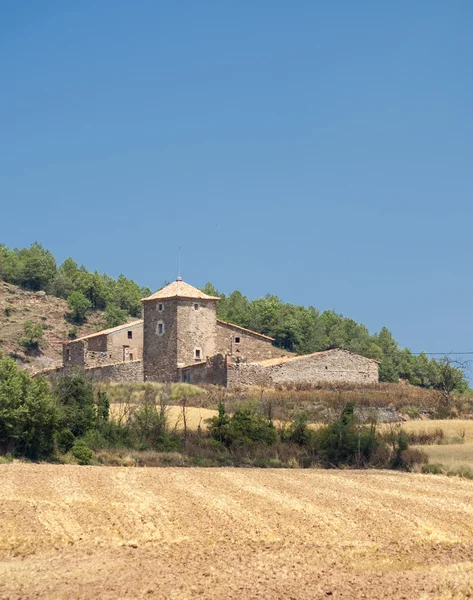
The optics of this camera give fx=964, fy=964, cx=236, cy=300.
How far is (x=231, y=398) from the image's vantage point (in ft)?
169

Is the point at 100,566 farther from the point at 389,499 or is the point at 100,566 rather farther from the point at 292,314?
the point at 292,314

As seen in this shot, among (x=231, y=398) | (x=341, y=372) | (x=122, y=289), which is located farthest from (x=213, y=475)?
(x=122, y=289)

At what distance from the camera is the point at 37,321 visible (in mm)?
96125

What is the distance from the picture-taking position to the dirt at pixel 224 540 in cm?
1596

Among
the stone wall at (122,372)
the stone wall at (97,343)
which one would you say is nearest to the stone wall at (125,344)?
the stone wall at (97,343)

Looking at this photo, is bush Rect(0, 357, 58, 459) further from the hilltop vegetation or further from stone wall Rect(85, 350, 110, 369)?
the hilltop vegetation

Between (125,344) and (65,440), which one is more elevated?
(125,344)

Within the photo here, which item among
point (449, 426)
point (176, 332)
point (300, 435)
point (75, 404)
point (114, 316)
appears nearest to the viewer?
point (75, 404)

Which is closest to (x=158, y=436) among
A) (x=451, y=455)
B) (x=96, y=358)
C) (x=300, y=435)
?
(x=300, y=435)

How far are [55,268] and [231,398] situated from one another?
66928mm

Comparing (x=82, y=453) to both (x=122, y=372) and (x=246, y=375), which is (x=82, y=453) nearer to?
(x=246, y=375)

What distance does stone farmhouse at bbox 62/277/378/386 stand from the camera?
192ft

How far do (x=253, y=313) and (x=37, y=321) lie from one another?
71.4ft

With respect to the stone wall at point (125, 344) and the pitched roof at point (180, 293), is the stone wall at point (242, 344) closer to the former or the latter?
the pitched roof at point (180, 293)
